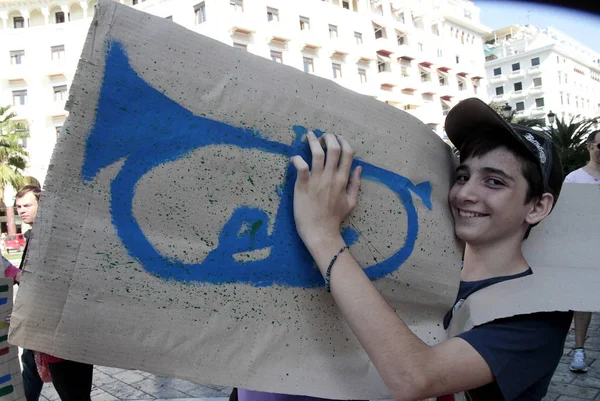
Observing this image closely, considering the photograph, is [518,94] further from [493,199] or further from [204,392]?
[493,199]

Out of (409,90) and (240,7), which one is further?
(409,90)

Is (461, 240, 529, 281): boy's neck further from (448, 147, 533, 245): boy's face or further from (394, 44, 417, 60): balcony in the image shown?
(394, 44, 417, 60): balcony

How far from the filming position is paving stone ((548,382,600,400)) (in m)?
3.52

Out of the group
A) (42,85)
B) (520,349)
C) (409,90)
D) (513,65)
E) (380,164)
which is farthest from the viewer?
(513,65)

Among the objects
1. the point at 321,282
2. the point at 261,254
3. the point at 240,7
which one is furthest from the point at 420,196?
the point at 240,7

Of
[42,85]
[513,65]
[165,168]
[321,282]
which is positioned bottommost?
[321,282]

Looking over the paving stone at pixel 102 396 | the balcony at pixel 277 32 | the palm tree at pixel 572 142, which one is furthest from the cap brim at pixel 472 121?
the balcony at pixel 277 32

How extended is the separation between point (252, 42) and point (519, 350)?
32.1m

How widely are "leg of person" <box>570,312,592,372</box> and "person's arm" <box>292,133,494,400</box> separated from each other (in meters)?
3.45

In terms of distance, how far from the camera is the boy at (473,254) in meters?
1.00

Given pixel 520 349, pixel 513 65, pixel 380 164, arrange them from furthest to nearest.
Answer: pixel 513 65 → pixel 380 164 → pixel 520 349

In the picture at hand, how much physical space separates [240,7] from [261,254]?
3229 centimetres

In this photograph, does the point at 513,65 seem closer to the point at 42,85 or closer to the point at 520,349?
the point at 42,85

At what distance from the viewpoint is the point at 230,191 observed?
107cm
